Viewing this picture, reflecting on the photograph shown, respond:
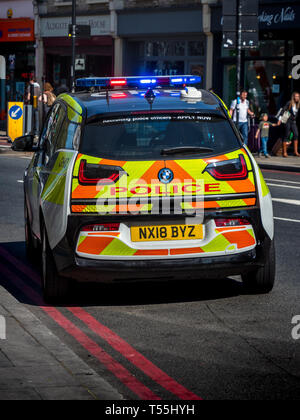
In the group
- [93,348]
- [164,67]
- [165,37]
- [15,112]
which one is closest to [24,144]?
[93,348]

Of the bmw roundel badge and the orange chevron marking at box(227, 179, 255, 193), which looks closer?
the bmw roundel badge

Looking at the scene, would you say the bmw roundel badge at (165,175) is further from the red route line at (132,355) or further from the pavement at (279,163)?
the pavement at (279,163)

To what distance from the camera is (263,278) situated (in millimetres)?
8023

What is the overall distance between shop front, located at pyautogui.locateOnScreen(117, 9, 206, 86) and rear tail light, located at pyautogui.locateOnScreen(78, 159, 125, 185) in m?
25.4

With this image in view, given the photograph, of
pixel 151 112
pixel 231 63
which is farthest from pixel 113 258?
pixel 231 63

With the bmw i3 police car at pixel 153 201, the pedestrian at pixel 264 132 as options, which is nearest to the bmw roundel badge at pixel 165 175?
the bmw i3 police car at pixel 153 201

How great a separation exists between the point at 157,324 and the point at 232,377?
1.52 m

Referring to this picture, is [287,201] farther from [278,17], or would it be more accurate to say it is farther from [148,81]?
[278,17]

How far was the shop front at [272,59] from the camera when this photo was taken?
28.4 meters

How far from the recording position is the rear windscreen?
758 centimetres

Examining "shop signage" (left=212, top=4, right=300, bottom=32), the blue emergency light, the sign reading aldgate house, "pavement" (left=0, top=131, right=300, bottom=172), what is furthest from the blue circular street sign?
the blue emergency light

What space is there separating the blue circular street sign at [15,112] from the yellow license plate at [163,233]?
68.1ft

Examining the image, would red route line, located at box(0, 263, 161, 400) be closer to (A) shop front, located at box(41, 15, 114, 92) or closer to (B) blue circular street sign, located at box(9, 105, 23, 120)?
(B) blue circular street sign, located at box(9, 105, 23, 120)
